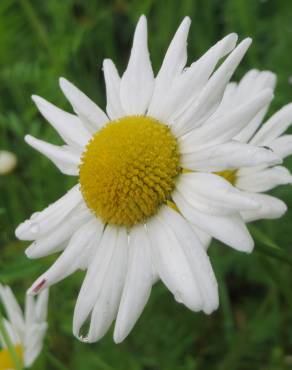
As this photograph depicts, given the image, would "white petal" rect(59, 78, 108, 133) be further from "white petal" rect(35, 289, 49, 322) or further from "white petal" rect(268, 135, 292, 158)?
"white petal" rect(35, 289, 49, 322)

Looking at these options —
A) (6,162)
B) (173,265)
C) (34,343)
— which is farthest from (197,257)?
(6,162)

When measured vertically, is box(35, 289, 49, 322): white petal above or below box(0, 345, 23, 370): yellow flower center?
above

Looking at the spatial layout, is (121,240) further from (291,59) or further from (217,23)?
(217,23)

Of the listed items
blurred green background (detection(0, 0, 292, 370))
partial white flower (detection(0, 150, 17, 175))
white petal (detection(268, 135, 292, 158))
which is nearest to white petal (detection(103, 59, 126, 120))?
white petal (detection(268, 135, 292, 158))

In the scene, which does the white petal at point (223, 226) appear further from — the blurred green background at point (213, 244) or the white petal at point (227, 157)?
the blurred green background at point (213, 244)

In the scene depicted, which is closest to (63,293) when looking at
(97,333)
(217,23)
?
(97,333)
